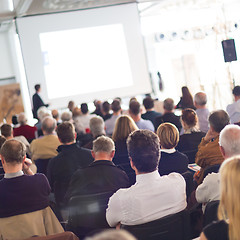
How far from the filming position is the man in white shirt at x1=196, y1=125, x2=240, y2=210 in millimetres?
2733

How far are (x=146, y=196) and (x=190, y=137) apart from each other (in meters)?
2.25

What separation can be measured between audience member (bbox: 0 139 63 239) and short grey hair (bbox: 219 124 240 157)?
4.04 feet

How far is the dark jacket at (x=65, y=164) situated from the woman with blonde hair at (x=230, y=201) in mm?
2623

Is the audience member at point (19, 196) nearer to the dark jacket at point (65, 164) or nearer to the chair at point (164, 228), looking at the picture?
the chair at point (164, 228)

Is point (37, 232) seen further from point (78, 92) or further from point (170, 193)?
point (78, 92)

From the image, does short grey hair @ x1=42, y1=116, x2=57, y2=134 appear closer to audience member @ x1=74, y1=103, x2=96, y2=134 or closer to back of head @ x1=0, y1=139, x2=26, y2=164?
audience member @ x1=74, y1=103, x2=96, y2=134

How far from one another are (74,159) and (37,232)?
120cm

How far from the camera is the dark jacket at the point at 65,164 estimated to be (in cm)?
413

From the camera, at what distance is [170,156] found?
3537mm

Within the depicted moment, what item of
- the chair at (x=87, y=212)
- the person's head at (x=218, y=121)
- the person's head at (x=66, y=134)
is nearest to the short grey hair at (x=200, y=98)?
the person's head at (x=218, y=121)

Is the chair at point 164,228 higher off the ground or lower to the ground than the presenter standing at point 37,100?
lower

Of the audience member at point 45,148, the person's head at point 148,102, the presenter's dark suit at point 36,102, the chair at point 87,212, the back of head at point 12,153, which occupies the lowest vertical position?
the chair at point 87,212

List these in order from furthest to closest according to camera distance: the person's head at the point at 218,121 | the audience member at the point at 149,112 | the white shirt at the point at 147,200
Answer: the audience member at the point at 149,112
the person's head at the point at 218,121
the white shirt at the point at 147,200

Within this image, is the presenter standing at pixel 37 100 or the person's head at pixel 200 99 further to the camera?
the presenter standing at pixel 37 100
